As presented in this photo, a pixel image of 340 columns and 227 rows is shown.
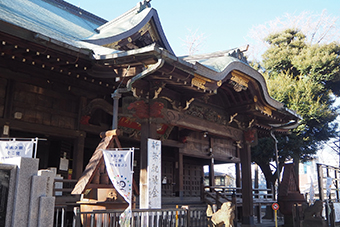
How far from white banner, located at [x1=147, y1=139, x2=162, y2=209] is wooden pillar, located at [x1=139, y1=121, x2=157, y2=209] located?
0.41 feet

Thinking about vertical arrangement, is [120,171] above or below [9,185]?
above

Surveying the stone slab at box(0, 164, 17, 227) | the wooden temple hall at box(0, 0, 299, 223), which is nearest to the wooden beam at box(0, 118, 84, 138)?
the wooden temple hall at box(0, 0, 299, 223)

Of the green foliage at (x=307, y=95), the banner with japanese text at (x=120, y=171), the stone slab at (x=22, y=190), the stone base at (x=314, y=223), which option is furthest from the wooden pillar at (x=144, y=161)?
the green foliage at (x=307, y=95)

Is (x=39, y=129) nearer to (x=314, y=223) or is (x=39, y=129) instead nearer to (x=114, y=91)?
(x=114, y=91)

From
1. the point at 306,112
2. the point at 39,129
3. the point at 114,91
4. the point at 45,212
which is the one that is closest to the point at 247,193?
the point at 114,91

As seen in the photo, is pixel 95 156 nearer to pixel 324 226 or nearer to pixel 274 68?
pixel 324 226

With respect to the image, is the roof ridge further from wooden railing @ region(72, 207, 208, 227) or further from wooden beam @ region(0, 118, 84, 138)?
wooden railing @ region(72, 207, 208, 227)

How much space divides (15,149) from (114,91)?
267cm

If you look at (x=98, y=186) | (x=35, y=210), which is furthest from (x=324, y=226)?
(x=35, y=210)

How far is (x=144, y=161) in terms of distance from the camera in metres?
8.27

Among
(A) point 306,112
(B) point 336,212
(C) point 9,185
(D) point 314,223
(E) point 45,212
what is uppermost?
(A) point 306,112

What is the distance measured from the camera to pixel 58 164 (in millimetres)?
11562

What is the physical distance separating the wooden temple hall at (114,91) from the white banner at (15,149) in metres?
1.39

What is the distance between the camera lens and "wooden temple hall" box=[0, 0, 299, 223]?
728 cm
